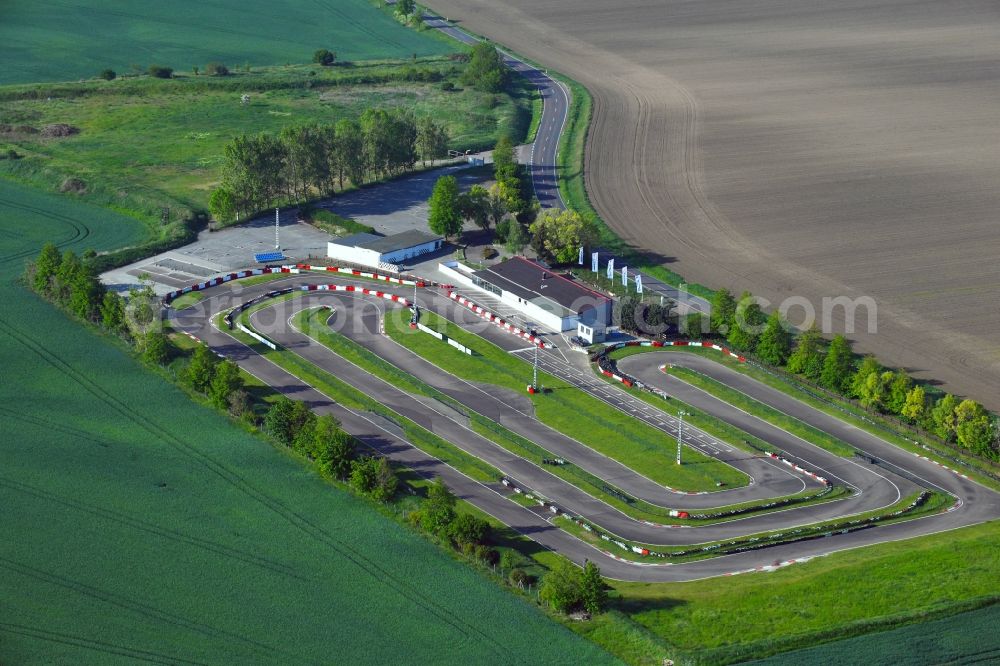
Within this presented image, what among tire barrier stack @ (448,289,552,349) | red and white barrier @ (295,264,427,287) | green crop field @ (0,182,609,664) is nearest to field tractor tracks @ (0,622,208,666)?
green crop field @ (0,182,609,664)

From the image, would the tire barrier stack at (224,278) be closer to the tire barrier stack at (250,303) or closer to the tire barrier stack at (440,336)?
the tire barrier stack at (250,303)

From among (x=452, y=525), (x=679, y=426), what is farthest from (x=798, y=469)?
(x=452, y=525)

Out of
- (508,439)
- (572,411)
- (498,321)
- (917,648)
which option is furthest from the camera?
(498,321)

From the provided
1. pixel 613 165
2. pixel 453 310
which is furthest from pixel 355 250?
pixel 613 165

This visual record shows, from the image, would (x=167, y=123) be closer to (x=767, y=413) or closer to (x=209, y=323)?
(x=209, y=323)

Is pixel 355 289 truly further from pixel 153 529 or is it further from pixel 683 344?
pixel 153 529
